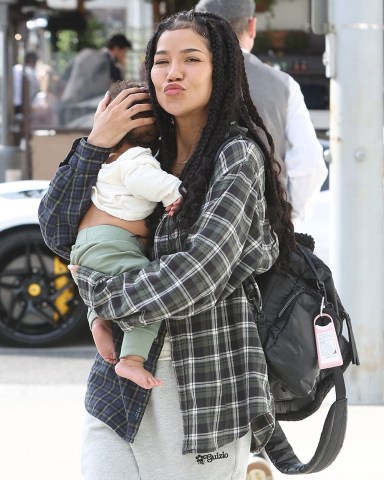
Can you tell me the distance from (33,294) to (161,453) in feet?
15.4

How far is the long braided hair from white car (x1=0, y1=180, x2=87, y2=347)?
14.9 ft

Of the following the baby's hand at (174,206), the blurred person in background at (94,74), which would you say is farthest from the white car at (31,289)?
the blurred person in background at (94,74)

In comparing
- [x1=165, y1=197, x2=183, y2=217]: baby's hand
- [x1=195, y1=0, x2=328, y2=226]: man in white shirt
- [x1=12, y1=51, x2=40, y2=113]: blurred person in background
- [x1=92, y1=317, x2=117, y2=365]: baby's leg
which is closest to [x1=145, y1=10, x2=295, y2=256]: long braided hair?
[x1=165, y1=197, x2=183, y2=217]: baby's hand

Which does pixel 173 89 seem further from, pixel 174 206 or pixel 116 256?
pixel 116 256

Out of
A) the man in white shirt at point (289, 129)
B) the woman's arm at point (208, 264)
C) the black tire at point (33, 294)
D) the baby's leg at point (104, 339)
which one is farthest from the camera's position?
the black tire at point (33, 294)

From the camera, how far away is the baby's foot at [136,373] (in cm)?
270

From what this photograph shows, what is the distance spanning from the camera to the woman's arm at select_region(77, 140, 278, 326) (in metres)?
2.59

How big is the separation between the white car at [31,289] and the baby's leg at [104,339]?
14.9 feet

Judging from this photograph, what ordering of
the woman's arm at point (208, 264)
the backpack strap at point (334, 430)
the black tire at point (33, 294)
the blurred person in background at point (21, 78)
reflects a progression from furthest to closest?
1. the blurred person in background at point (21, 78)
2. the black tire at point (33, 294)
3. the backpack strap at point (334, 430)
4. the woman's arm at point (208, 264)

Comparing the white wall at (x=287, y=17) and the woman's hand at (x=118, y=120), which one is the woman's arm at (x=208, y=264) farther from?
the white wall at (x=287, y=17)

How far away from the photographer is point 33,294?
7391 mm

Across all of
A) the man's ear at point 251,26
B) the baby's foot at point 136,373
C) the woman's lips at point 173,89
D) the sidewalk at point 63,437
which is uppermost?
the man's ear at point 251,26

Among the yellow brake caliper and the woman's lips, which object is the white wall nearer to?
the yellow brake caliper

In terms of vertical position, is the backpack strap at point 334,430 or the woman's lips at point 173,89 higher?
the woman's lips at point 173,89
